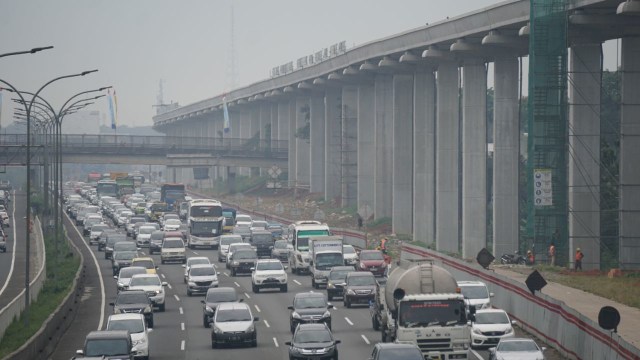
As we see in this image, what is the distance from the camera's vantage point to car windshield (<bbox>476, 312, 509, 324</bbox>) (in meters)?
43.6

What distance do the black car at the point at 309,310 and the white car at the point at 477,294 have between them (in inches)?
228

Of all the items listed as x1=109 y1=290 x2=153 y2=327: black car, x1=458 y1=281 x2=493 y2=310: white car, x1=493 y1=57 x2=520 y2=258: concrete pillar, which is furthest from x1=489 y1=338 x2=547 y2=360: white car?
x1=493 y1=57 x2=520 y2=258: concrete pillar

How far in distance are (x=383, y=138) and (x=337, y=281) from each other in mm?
58784

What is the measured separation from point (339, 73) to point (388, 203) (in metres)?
14.8

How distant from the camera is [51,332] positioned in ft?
153

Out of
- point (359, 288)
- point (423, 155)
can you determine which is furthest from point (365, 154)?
point (359, 288)

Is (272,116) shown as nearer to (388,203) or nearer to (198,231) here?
(388,203)

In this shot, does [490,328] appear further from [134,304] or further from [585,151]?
[585,151]

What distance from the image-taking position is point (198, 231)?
319 feet

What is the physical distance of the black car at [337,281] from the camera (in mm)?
60188

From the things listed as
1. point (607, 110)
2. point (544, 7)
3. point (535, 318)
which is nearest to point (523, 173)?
point (607, 110)

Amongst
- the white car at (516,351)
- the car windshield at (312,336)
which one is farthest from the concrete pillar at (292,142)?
the white car at (516,351)

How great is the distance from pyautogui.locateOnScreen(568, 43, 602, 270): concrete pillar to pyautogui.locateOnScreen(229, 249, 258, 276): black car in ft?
60.7

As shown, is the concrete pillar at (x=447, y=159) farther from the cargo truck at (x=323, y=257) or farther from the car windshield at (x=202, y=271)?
the car windshield at (x=202, y=271)
